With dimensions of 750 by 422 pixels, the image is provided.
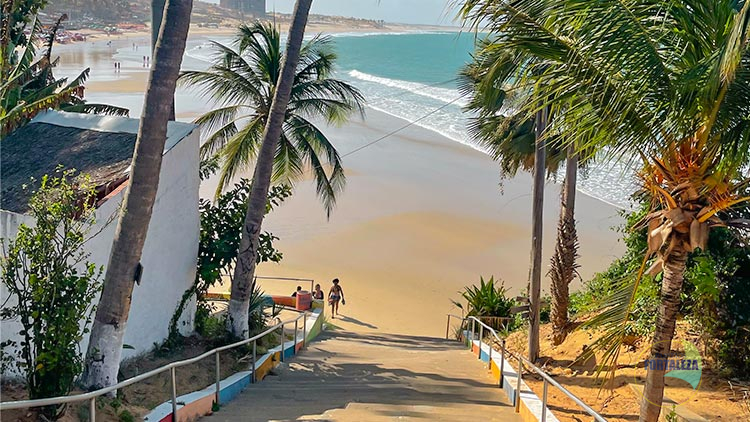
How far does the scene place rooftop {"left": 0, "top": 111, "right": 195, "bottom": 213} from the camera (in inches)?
355

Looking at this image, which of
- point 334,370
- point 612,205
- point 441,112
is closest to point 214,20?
point 441,112

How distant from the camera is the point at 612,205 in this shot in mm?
27766

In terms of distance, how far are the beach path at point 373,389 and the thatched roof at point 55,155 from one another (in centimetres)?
332

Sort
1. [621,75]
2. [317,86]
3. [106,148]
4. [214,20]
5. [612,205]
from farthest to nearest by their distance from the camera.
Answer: [214,20] < [612,205] < [317,86] < [106,148] < [621,75]

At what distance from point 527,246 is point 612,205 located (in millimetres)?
4690

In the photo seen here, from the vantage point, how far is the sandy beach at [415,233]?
21.0m

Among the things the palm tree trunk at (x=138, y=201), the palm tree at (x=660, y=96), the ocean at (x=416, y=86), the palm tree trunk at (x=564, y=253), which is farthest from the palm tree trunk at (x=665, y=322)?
the ocean at (x=416, y=86)

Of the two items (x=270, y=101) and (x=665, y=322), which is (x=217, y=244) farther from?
(x=665, y=322)

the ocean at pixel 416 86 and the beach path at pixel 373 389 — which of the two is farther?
the ocean at pixel 416 86

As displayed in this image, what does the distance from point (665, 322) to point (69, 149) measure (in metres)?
7.68

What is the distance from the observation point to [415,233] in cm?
2577

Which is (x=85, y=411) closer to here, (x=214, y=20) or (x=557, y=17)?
(x=557, y=17)

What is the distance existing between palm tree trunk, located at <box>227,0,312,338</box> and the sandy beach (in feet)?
23.7

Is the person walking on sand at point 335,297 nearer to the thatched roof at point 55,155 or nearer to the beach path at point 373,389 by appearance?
the beach path at point 373,389
